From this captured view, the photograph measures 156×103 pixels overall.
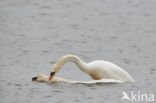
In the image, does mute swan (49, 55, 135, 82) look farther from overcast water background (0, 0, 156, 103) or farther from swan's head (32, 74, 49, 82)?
overcast water background (0, 0, 156, 103)

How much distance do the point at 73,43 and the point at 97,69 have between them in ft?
20.4

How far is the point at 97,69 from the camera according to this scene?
19391mm

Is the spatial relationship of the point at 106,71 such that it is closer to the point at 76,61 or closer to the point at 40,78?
the point at 76,61

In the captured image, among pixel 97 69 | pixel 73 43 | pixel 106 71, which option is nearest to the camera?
pixel 97 69

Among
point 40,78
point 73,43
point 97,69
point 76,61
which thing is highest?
point 73,43

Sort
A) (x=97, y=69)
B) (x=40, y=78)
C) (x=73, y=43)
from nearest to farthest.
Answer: (x=40, y=78) → (x=97, y=69) → (x=73, y=43)

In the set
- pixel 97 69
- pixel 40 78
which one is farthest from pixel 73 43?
pixel 40 78

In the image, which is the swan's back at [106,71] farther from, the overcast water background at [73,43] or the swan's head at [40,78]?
the swan's head at [40,78]

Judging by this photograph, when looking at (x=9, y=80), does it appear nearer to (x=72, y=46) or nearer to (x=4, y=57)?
(x=4, y=57)

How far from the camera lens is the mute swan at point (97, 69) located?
19.4 metres

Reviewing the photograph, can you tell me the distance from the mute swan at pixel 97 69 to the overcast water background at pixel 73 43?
0.46 meters

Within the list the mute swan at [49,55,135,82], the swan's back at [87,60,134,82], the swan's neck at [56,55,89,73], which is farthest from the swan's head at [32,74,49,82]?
the swan's back at [87,60,134,82]

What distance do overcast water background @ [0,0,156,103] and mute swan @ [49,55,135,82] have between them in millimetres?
462

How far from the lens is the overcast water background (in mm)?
18578
